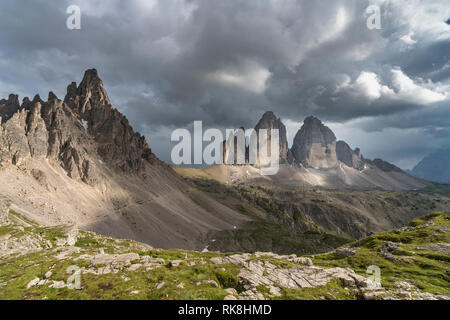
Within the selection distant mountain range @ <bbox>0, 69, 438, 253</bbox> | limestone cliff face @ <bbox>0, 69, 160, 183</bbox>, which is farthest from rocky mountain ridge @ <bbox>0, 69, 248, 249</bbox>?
distant mountain range @ <bbox>0, 69, 438, 253</bbox>

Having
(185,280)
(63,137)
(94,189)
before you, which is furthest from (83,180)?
(185,280)

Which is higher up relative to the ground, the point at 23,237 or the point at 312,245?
the point at 23,237

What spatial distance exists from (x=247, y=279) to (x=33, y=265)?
76.5 feet

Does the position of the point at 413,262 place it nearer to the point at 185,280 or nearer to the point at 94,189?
the point at 185,280

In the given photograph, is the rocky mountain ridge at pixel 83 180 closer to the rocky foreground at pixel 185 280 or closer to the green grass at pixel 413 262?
the rocky foreground at pixel 185 280

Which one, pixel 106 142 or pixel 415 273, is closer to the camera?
pixel 415 273

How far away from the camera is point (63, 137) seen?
144 meters

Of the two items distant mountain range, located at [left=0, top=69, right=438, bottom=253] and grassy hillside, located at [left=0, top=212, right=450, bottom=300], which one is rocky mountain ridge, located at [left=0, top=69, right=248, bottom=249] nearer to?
distant mountain range, located at [left=0, top=69, right=438, bottom=253]

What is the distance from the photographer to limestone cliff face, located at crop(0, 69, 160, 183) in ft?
384

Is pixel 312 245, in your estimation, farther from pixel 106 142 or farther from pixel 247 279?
pixel 106 142

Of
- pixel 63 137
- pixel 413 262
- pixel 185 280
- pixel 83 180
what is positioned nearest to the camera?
pixel 185 280

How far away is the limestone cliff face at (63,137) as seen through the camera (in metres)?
117

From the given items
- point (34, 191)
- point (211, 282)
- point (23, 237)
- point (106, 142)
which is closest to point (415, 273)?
point (211, 282)
